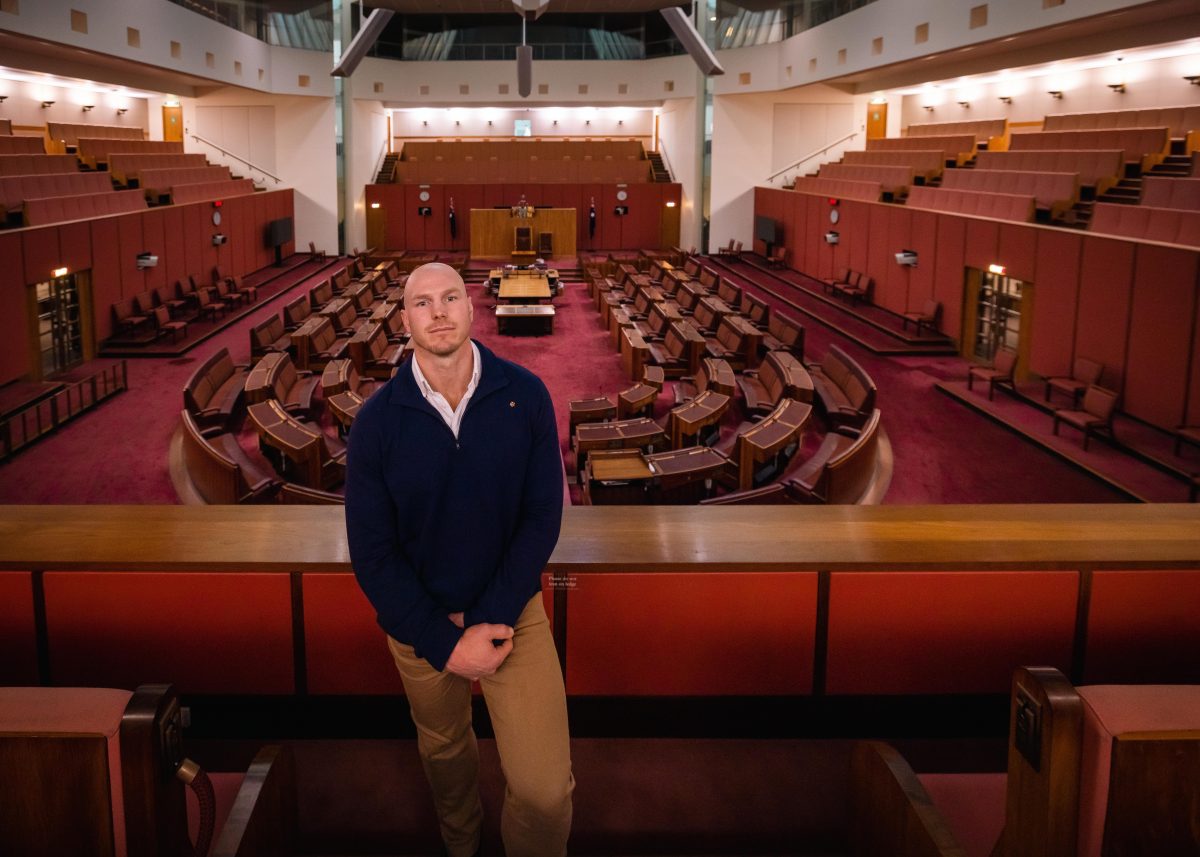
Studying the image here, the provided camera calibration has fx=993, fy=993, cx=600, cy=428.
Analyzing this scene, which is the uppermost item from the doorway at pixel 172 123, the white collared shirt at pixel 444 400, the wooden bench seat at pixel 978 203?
the doorway at pixel 172 123

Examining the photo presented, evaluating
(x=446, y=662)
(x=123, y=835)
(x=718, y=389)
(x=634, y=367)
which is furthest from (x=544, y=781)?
(x=634, y=367)

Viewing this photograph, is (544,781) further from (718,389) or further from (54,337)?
(54,337)

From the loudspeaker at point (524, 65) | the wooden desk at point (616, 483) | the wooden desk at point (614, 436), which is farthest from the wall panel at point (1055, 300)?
the loudspeaker at point (524, 65)

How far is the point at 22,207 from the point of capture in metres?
13.5

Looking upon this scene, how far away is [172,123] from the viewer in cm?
2703

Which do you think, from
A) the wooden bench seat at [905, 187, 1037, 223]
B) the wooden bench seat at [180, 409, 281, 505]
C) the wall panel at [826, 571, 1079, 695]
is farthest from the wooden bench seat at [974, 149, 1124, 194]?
the wall panel at [826, 571, 1079, 695]

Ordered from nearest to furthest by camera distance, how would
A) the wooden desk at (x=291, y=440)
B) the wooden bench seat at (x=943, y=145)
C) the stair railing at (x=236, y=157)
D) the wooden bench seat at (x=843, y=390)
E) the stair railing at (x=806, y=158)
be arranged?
the wooden desk at (x=291, y=440)
the wooden bench seat at (x=843, y=390)
the wooden bench seat at (x=943, y=145)
the stair railing at (x=236, y=157)
the stair railing at (x=806, y=158)

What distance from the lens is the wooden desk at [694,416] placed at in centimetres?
927

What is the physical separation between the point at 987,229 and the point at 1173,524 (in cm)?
1084

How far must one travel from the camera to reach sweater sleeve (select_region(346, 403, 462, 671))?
2455 mm

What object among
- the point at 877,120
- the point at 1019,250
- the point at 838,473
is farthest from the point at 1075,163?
the point at 877,120

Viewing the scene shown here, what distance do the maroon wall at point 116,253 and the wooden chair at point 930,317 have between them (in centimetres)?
1219

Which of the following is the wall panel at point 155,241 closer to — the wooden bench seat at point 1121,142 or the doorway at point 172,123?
the doorway at point 172,123

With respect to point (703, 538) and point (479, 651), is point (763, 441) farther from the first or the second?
point (479, 651)
